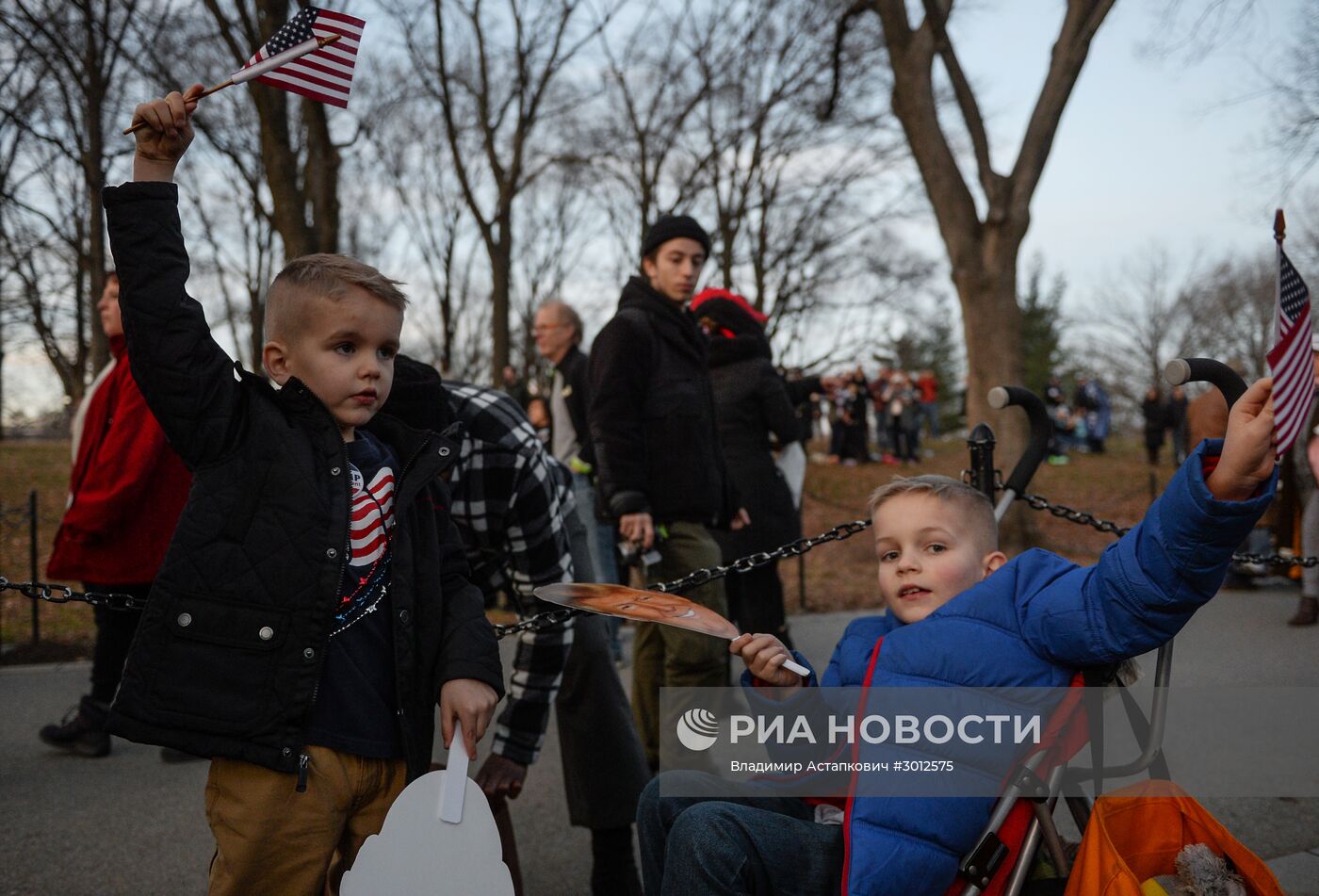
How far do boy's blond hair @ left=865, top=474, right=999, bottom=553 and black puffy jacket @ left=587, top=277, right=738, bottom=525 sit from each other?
5.51 ft

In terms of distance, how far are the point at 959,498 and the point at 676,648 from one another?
73.7 inches

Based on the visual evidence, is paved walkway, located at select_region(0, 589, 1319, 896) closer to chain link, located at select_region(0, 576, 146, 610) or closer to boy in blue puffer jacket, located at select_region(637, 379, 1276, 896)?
chain link, located at select_region(0, 576, 146, 610)

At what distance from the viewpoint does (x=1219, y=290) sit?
42.7 metres

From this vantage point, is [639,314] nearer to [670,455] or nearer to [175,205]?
[670,455]

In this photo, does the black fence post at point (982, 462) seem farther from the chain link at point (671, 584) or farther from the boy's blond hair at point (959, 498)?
the boy's blond hair at point (959, 498)

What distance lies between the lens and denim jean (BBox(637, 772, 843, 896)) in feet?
6.31

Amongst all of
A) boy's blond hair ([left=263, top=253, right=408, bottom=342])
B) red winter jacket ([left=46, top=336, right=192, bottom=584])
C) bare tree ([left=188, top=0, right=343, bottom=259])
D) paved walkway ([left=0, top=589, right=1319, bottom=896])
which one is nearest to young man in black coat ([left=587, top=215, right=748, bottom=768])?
paved walkway ([left=0, top=589, right=1319, bottom=896])

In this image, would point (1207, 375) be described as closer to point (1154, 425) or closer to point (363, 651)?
point (363, 651)

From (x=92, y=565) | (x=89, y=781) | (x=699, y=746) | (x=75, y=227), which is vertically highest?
(x=75, y=227)

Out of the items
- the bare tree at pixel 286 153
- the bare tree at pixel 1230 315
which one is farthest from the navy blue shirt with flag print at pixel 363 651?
the bare tree at pixel 1230 315

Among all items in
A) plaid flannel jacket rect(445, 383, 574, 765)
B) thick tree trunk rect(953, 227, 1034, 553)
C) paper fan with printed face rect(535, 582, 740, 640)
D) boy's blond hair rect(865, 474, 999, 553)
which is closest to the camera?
paper fan with printed face rect(535, 582, 740, 640)

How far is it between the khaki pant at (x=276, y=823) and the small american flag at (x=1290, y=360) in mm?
1709

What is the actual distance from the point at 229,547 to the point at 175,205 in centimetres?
61

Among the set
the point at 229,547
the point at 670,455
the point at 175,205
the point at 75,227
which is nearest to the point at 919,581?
the point at 229,547
